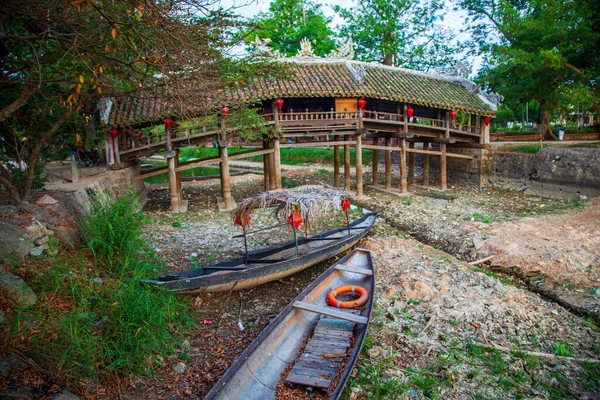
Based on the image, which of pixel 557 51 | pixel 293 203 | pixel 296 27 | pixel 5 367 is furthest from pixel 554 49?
pixel 296 27

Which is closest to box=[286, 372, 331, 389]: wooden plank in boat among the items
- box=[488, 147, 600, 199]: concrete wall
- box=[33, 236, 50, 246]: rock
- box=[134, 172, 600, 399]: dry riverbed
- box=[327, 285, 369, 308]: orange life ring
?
box=[134, 172, 600, 399]: dry riverbed

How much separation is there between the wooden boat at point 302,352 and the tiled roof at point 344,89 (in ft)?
22.7

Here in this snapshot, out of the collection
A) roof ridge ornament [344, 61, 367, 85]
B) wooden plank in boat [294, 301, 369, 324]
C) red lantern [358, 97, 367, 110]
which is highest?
roof ridge ornament [344, 61, 367, 85]

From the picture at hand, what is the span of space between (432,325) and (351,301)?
1305mm

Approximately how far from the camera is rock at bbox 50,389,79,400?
416 cm

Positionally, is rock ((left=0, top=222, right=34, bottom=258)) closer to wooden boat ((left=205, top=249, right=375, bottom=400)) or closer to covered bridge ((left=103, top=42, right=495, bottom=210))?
wooden boat ((left=205, top=249, right=375, bottom=400))

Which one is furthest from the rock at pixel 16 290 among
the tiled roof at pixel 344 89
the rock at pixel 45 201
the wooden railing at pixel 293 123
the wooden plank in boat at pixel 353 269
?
the wooden railing at pixel 293 123

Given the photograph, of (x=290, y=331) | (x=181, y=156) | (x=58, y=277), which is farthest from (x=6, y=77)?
(x=181, y=156)

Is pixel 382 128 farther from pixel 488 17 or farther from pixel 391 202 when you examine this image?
pixel 488 17

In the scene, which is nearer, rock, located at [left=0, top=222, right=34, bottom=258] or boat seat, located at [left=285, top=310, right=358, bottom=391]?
boat seat, located at [left=285, top=310, right=358, bottom=391]

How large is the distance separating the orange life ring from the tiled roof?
634 centimetres

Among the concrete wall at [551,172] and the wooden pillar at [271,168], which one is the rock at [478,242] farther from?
the wooden pillar at [271,168]

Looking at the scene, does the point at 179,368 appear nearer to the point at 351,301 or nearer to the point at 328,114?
the point at 351,301

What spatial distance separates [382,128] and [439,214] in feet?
13.4
